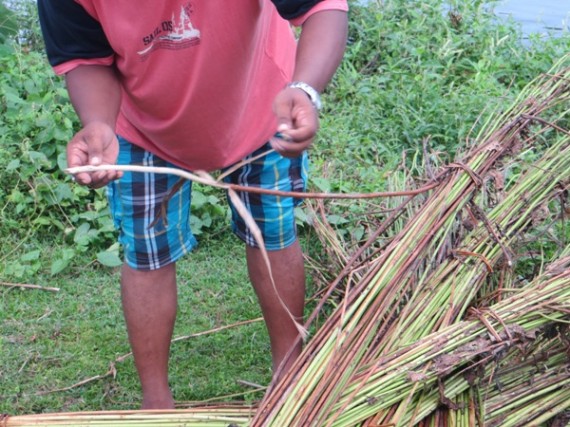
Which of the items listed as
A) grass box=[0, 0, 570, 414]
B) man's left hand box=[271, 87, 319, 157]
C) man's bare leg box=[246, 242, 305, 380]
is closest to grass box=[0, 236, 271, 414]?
grass box=[0, 0, 570, 414]

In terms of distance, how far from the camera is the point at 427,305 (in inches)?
88.6

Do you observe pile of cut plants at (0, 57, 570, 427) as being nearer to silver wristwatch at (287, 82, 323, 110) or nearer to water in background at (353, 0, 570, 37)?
silver wristwatch at (287, 82, 323, 110)

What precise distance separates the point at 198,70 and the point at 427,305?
796 mm

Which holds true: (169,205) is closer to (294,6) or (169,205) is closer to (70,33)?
(70,33)

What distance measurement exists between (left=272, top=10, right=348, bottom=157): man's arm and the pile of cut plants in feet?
1.14

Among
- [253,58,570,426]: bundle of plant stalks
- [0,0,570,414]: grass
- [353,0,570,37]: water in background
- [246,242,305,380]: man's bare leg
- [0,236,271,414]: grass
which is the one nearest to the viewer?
[253,58,570,426]: bundle of plant stalks

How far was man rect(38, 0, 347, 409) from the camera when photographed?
6.67ft

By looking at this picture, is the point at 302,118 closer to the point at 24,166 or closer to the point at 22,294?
the point at 22,294

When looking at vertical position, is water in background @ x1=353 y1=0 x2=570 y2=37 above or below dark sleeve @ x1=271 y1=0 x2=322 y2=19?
below

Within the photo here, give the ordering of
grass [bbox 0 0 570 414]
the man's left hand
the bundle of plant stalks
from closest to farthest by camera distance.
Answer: the man's left hand
the bundle of plant stalks
grass [bbox 0 0 570 414]

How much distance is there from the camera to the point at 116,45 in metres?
2.18

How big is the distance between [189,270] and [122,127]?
1129 mm

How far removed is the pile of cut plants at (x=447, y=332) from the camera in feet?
6.61

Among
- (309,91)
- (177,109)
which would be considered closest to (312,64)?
(309,91)
